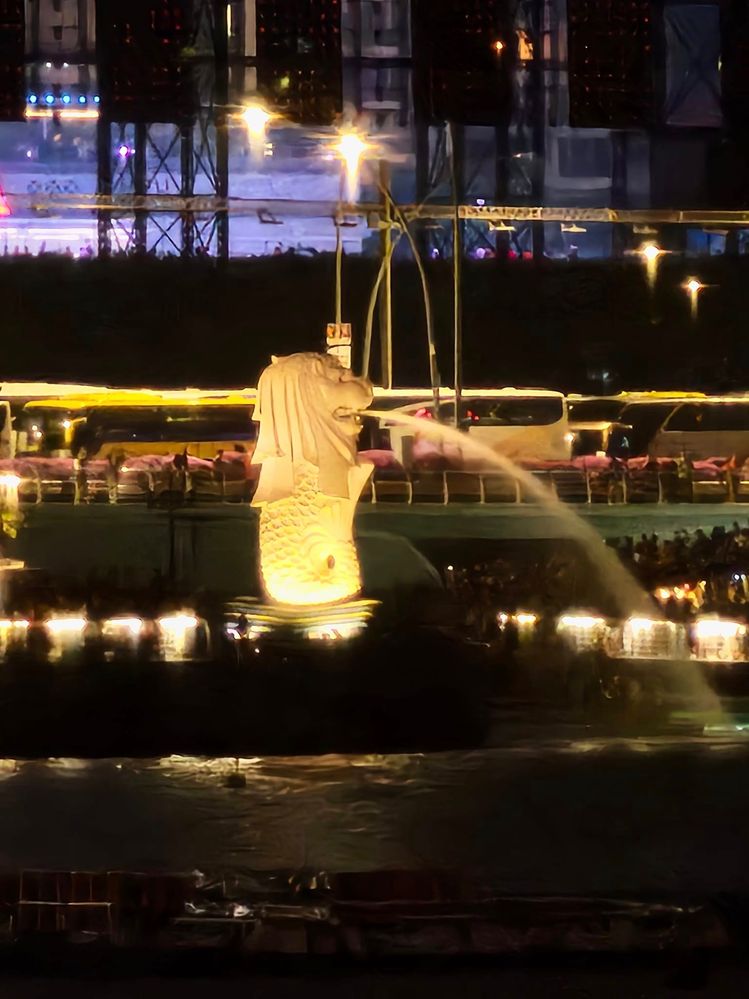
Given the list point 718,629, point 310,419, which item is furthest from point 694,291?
point 310,419

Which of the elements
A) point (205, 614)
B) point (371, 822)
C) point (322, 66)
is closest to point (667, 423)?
point (322, 66)

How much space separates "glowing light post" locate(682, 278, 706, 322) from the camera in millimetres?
20922

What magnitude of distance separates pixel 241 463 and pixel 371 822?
30.3 ft

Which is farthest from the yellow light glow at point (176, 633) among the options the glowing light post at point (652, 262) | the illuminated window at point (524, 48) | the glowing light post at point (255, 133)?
the glowing light post at point (652, 262)

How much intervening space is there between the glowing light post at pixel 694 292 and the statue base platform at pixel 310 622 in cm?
1308

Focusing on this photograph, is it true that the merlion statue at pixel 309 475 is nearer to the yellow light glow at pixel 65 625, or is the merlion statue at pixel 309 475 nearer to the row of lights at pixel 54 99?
the yellow light glow at pixel 65 625

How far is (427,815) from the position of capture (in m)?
Result: 6.54

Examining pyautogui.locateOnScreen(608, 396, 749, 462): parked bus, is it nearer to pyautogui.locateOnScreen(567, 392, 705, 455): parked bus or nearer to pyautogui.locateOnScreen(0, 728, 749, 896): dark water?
pyautogui.locateOnScreen(567, 392, 705, 455): parked bus

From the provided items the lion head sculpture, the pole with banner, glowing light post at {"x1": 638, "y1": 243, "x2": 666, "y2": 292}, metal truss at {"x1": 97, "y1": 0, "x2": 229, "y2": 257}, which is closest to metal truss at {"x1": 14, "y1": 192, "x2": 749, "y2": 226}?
metal truss at {"x1": 97, "y1": 0, "x2": 229, "y2": 257}

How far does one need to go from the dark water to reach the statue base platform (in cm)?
144

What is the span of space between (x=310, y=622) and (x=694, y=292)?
13549 millimetres

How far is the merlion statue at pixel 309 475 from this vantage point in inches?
366

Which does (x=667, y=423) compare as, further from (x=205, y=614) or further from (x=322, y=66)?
(x=205, y=614)

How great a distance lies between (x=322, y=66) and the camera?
11.9 meters
